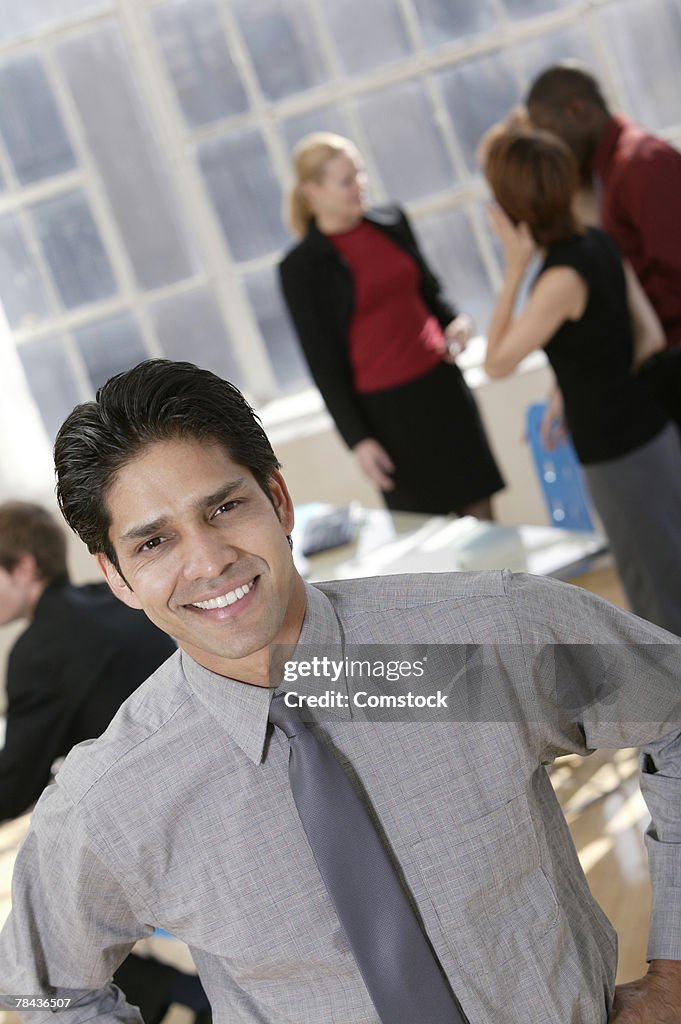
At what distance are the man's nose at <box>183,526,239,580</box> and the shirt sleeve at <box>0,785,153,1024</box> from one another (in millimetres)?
270

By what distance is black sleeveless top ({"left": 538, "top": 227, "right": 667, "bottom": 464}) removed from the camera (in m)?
2.59

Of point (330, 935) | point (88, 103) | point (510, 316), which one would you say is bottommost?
point (330, 935)

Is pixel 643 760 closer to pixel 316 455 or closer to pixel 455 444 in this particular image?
pixel 455 444

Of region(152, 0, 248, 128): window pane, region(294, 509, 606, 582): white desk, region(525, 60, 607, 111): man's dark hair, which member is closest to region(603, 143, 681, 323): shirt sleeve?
region(525, 60, 607, 111): man's dark hair

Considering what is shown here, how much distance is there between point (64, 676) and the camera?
85.7 inches

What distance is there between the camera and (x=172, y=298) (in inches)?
188

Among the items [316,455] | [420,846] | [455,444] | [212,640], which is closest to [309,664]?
[212,640]

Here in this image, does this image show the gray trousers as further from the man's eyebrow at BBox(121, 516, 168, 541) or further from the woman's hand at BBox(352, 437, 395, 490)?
the man's eyebrow at BBox(121, 516, 168, 541)

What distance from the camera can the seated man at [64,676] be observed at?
218 cm

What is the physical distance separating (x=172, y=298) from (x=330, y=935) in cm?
395

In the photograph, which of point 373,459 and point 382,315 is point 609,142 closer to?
point 382,315

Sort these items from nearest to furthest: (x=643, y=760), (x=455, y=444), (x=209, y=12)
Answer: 1. (x=643, y=760)
2. (x=455, y=444)
3. (x=209, y=12)

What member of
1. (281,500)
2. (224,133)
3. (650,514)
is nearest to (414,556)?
(650,514)

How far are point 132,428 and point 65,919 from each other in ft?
1.65
